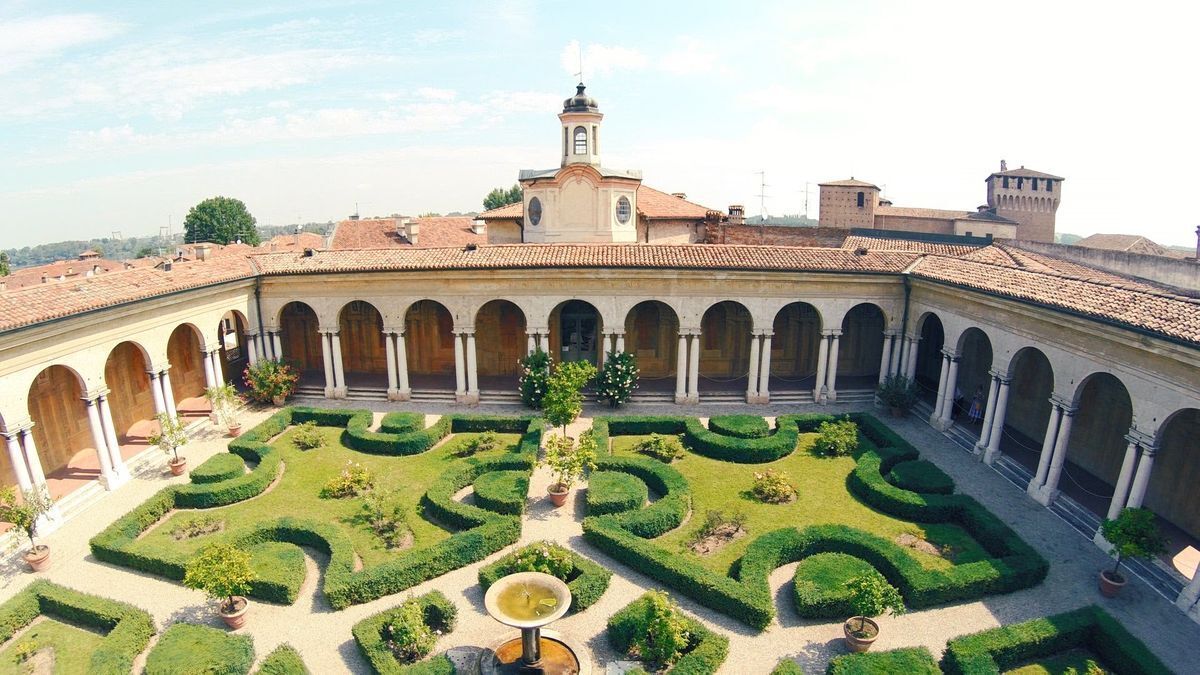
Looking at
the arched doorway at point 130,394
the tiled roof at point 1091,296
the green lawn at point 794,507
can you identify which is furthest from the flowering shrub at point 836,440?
the arched doorway at point 130,394

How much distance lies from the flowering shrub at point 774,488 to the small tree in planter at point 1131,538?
348 inches

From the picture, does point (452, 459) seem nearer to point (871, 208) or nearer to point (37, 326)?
point (37, 326)

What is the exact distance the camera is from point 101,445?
24.0 metres

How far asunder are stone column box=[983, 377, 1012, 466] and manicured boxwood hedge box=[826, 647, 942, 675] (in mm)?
13652

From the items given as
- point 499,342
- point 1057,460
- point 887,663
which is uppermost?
point 499,342

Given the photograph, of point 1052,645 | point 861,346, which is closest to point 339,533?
point 1052,645

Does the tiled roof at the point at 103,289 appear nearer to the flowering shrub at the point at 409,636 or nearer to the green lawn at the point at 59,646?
the green lawn at the point at 59,646

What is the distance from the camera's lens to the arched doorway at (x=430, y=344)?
36.4 metres

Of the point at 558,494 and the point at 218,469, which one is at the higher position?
the point at 218,469

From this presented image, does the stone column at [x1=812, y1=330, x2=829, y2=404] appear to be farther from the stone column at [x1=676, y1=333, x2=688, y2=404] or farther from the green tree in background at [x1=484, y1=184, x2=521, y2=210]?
the green tree in background at [x1=484, y1=184, x2=521, y2=210]

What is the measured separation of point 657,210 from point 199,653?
3624 centimetres

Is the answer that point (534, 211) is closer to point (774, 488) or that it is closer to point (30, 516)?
point (774, 488)

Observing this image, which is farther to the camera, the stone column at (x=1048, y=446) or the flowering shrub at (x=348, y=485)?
the flowering shrub at (x=348, y=485)

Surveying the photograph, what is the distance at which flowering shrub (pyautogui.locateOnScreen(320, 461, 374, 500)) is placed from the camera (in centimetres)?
2339
